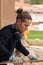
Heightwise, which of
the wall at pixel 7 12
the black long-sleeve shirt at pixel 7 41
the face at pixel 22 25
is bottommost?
the wall at pixel 7 12

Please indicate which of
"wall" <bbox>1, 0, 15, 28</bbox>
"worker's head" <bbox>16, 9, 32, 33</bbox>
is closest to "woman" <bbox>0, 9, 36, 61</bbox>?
"worker's head" <bbox>16, 9, 32, 33</bbox>

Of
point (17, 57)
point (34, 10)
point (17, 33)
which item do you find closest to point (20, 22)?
point (17, 33)

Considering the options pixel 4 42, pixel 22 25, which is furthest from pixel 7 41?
pixel 22 25

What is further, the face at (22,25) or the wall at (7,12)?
the wall at (7,12)

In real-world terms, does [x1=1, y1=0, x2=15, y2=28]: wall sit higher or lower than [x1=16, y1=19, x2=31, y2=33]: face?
lower

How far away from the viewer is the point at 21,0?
294 inches

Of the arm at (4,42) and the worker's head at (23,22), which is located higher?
the worker's head at (23,22)

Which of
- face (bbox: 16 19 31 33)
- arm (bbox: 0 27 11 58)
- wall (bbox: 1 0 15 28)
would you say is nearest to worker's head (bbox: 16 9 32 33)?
face (bbox: 16 19 31 33)

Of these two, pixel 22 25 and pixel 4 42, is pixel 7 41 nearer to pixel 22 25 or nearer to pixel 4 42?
pixel 4 42

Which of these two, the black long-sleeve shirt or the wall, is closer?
the black long-sleeve shirt

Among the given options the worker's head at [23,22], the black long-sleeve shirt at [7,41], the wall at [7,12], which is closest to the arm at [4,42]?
the black long-sleeve shirt at [7,41]

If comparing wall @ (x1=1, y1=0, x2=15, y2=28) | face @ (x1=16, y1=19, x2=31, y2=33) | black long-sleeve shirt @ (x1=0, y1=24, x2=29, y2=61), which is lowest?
wall @ (x1=1, y1=0, x2=15, y2=28)

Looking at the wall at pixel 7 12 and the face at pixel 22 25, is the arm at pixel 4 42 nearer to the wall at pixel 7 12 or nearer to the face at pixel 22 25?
the face at pixel 22 25

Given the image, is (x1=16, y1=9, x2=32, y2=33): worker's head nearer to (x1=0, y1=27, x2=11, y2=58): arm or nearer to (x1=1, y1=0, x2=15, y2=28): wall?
(x1=0, y1=27, x2=11, y2=58): arm
